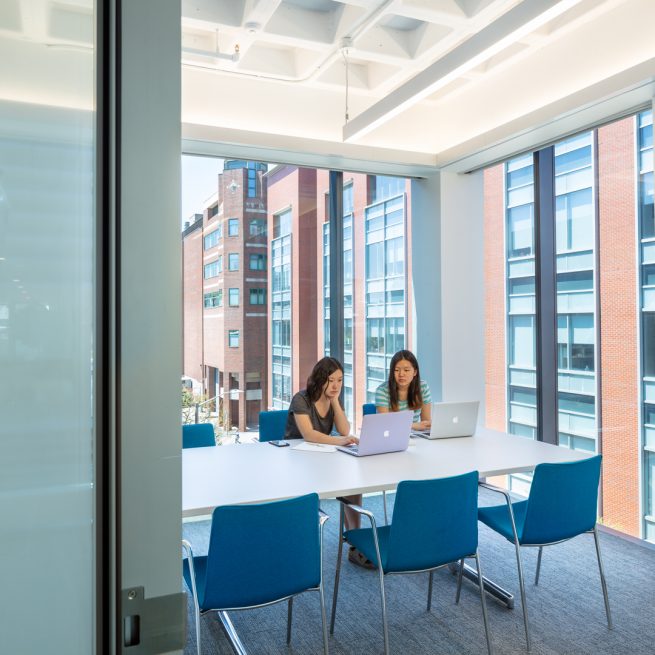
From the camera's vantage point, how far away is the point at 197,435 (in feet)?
12.5

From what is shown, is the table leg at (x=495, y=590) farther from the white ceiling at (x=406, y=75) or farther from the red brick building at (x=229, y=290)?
the white ceiling at (x=406, y=75)

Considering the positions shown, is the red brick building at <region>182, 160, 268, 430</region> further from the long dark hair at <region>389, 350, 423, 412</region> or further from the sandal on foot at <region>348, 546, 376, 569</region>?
the sandal on foot at <region>348, 546, 376, 569</region>

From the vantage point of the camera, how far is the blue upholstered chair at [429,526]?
97.7 inches

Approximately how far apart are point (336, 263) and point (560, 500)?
10.5 feet

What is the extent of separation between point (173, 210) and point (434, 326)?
15.7 ft

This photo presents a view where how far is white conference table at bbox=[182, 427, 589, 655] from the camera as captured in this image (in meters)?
2.66

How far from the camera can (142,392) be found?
812 millimetres

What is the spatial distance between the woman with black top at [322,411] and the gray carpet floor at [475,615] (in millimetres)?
296

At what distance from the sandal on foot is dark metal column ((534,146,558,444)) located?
6.58 ft

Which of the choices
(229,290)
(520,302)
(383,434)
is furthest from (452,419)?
(229,290)

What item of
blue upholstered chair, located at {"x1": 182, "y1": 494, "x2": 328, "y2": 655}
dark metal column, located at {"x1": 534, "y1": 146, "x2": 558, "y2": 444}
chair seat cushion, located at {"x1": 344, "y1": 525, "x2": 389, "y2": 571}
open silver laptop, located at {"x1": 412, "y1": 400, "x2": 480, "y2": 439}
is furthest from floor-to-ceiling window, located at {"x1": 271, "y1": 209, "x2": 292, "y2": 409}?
blue upholstered chair, located at {"x1": 182, "y1": 494, "x2": 328, "y2": 655}

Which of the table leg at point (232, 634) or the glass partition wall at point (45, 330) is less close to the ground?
the glass partition wall at point (45, 330)

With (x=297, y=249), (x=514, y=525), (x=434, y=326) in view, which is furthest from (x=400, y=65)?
(x=514, y=525)

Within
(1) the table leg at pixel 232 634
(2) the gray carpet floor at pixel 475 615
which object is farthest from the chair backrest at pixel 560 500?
(1) the table leg at pixel 232 634
